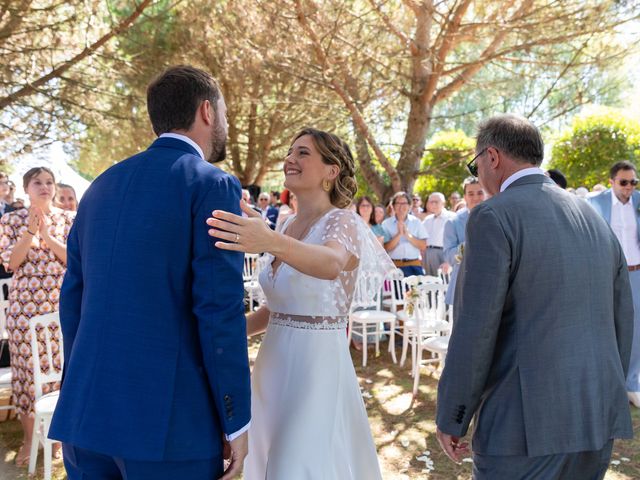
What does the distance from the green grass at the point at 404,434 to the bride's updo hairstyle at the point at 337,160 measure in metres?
2.19

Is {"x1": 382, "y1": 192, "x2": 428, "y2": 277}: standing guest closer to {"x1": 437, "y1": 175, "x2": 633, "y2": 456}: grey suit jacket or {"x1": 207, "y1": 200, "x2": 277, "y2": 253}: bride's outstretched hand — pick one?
{"x1": 437, "y1": 175, "x2": 633, "y2": 456}: grey suit jacket

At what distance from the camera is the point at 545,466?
182cm

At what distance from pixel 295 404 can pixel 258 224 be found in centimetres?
99

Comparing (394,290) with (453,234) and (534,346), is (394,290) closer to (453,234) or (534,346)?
(453,234)

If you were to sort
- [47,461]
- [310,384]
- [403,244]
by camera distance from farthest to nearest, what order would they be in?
[403,244] < [47,461] < [310,384]

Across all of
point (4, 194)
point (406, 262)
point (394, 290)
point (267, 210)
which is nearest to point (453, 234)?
point (394, 290)

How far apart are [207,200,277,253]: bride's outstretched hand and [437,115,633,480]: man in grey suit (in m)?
0.71

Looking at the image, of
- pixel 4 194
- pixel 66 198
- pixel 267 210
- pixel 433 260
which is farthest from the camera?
pixel 267 210

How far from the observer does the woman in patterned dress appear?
4.19 meters

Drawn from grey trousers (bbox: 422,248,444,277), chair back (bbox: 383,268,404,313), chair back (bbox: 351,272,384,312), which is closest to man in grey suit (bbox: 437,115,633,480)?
chair back (bbox: 351,272,384,312)

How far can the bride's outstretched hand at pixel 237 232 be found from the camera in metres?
1.56

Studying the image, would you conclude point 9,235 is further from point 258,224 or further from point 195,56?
point 195,56

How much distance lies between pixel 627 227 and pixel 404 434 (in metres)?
2.78

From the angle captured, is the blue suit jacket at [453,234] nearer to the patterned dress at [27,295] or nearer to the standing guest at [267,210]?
the patterned dress at [27,295]
